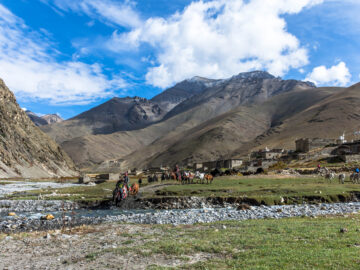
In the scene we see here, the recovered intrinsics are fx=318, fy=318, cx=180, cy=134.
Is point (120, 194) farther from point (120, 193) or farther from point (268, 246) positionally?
point (268, 246)

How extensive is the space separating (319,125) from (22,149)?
126022 millimetres

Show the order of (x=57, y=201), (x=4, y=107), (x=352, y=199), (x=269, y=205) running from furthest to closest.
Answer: (x=4, y=107) < (x=57, y=201) < (x=352, y=199) < (x=269, y=205)

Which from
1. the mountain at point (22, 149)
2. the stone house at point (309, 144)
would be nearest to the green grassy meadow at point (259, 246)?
the mountain at point (22, 149)

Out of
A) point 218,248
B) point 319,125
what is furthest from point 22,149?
point 319,125

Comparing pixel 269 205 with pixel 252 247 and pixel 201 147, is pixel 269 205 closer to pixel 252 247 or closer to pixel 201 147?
pixel 252 247

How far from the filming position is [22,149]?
8656 centimetres

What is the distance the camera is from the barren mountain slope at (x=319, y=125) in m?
140

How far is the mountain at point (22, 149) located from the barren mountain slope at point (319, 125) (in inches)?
3448

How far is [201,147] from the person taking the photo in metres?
174

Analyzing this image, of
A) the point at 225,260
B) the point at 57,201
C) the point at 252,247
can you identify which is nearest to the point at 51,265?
the point at 225,260

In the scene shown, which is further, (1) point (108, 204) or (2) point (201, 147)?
(2) point (201, 147)

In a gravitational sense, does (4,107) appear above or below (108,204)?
above

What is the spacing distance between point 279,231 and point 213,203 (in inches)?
504

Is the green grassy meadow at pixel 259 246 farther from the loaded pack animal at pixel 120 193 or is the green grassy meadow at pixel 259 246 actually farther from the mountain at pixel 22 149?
the mountain at pixel 22 149
